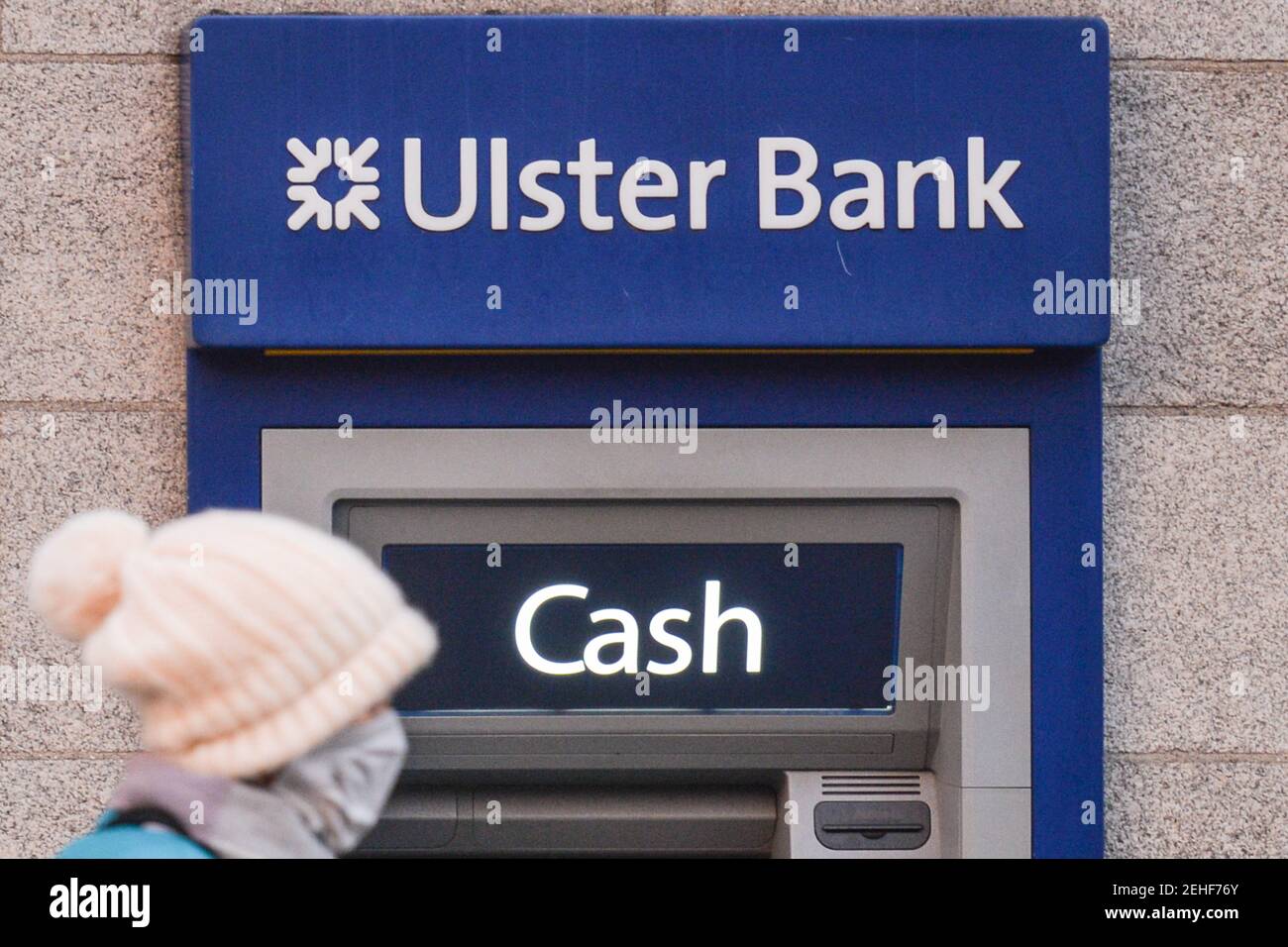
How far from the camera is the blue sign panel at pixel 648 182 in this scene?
186 cm

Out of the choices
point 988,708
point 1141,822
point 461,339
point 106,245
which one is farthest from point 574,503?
point 1141,822

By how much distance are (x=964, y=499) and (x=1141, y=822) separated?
629 millimetres

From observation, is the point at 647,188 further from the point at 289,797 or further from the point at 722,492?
the point at 289,797

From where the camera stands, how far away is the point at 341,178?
186cm

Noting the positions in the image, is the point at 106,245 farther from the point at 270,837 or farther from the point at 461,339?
the point at 270,837

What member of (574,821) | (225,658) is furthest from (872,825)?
(225,658)

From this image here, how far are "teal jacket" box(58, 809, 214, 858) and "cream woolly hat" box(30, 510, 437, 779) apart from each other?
0.06m

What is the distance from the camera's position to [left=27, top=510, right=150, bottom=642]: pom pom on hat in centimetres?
111

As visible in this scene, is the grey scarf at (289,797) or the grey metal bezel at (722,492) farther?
the grey metal bezel at (722,492)

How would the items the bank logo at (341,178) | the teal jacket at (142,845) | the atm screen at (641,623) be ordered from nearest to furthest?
the teal jacket at (142,845), the bank logo at (341,178), the atm screen at (641,623)

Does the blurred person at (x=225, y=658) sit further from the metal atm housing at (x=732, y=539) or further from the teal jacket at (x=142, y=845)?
the metal atm housing at (x=732, y=539)

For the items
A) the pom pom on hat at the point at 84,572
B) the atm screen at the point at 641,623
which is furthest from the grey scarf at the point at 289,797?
the atm screen at the point at 641,623

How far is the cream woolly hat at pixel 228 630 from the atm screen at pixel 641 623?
82cm

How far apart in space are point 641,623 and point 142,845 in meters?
1.01
